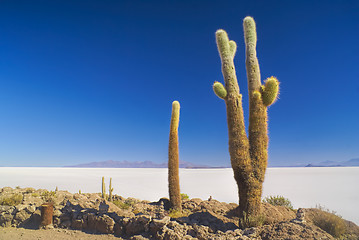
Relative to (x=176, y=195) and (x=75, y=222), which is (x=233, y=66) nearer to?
(x=176, y=195)

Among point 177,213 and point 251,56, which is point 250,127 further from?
point 177,213

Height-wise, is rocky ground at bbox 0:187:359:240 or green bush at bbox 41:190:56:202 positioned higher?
green bush at bbox 41:190:56:202

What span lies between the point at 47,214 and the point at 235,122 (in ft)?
26.5

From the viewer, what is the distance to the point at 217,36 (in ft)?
34.4

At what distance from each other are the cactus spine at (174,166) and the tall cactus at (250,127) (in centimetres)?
406

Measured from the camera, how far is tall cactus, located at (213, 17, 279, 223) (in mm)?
8984

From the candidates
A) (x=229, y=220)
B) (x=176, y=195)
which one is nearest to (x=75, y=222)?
(x=176, y=195)

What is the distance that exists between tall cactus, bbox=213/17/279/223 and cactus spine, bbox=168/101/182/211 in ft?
13.3

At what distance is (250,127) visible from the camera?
9469 mm

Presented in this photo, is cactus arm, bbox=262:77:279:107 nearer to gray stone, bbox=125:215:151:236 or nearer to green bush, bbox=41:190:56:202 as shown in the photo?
gray stone, bbox=125:215:151:236

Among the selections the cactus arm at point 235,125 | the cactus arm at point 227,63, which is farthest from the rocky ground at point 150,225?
the cactus arm at point 227,63

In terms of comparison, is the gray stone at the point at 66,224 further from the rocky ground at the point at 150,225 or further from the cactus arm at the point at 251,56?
the cactus arm at the point at 251,56

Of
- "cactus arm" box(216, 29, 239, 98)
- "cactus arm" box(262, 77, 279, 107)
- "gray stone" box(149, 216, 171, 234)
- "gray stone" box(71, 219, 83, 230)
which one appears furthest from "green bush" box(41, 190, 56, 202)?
"cactus arm" box(262, 77, 279, 107)

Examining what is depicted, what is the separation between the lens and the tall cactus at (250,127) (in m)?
8.98
